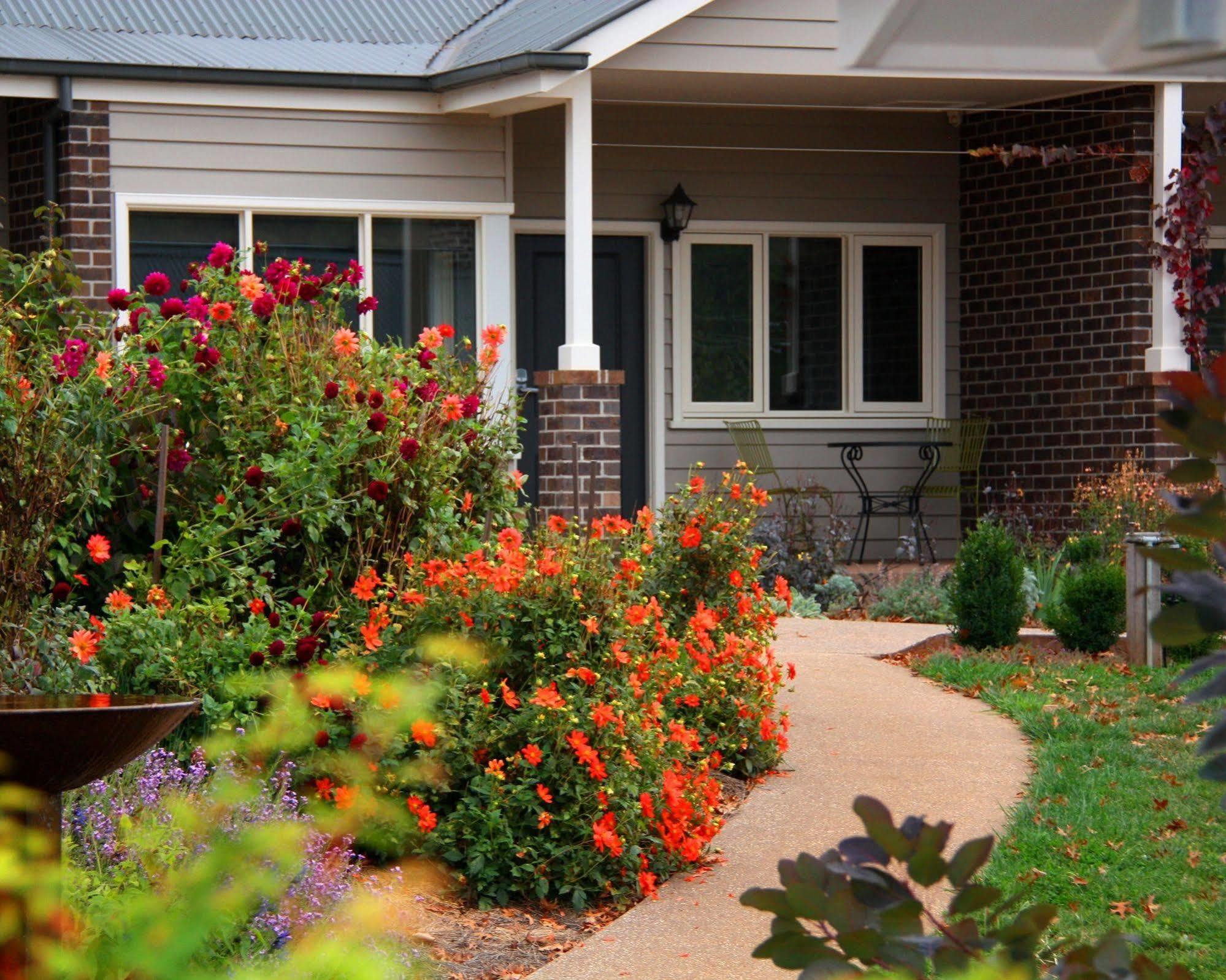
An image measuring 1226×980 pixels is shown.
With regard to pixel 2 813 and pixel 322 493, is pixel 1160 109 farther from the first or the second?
pixel 2 813

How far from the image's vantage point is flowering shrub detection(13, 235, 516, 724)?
4809 mm

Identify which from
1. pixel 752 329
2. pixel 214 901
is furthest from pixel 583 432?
pixel 214 901

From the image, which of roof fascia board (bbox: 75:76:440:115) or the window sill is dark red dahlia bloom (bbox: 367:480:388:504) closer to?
roof fascia board (bbox: 75:76:440:115)

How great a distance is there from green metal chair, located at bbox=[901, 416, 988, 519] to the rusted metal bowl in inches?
397

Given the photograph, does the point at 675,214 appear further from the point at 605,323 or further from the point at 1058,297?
the point at 1058,297

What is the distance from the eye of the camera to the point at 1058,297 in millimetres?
12047

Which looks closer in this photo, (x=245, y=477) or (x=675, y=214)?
(x=245, y=477)

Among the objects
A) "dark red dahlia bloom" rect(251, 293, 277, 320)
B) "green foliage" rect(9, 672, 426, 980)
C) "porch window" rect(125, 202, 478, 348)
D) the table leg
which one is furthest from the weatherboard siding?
"green foliage" rect(9, 672, 426, 980)

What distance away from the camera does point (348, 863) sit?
4195 millimetres

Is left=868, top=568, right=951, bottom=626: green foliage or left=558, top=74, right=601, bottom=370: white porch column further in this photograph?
left=558, top=74, right=601, bottom=370: white porch column

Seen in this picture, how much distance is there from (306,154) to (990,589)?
4.95 metres

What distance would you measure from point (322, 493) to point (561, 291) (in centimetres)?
696

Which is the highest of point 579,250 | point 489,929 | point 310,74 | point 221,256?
point 310,74

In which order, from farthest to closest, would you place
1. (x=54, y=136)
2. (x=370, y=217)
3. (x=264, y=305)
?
(x=370, y=217)
(x=54, y=136)
(x=264, y=305)
